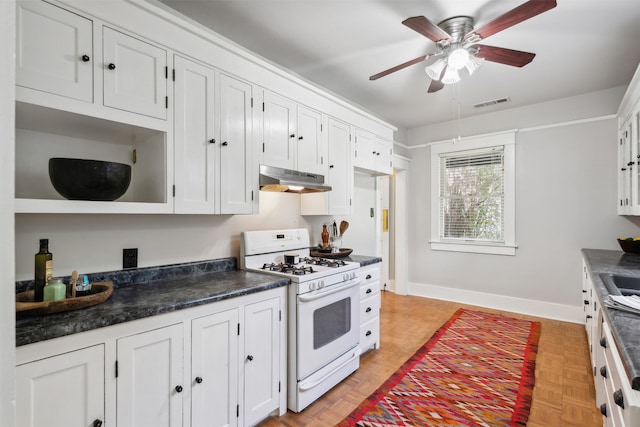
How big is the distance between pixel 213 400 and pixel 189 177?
128 centimetres

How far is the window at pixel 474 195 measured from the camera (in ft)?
13.8

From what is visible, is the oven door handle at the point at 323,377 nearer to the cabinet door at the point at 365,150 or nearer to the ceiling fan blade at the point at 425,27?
the cabinet door at the point at 365,150

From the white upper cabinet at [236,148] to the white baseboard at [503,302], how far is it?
3.65 metres

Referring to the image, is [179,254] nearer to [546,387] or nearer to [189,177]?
[189,177]

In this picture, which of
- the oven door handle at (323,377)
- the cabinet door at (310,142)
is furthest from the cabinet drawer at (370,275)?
the cabinet door at (310,142)

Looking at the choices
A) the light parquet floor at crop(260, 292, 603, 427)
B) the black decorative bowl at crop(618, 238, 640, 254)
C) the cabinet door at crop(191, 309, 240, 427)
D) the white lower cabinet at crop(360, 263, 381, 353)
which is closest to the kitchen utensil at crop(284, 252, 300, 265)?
the white lower cabinet at crop(360, 263, 381, 353)

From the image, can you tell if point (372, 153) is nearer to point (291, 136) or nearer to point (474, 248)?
point (291, 136)

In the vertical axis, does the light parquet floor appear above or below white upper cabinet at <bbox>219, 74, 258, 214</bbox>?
below

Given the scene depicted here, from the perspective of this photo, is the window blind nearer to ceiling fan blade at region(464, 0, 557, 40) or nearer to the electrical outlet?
ceiling fan blade at region(464, 0, 557, 40)

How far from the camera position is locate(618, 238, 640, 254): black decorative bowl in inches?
120

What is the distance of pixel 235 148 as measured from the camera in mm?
2154

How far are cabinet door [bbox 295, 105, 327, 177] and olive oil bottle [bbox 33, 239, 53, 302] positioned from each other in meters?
1.72

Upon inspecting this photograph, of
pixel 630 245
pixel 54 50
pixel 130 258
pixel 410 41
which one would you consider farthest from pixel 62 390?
pixel 630 245

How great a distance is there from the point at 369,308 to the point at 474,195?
8.71 ft
